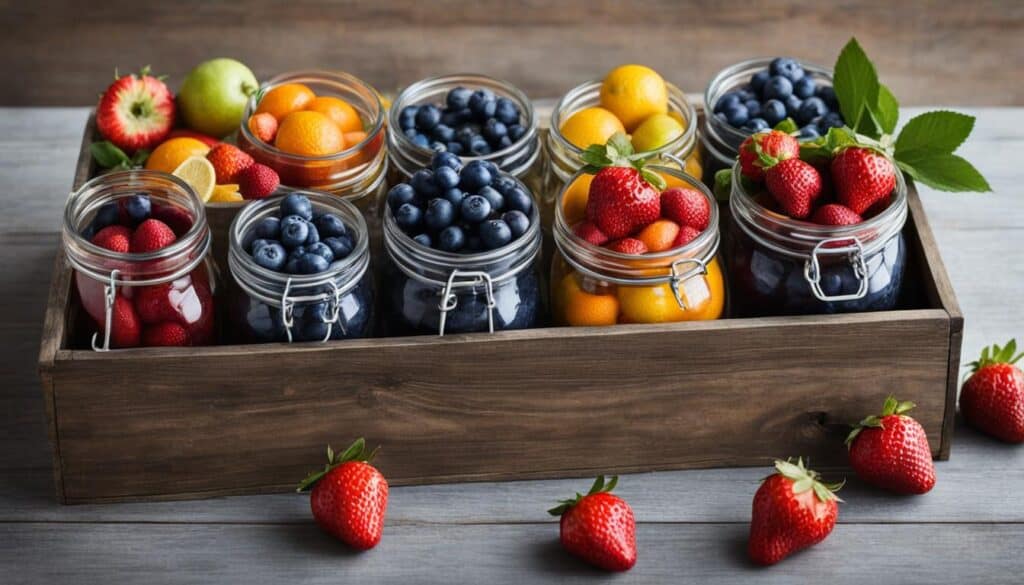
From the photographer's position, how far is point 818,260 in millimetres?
1488

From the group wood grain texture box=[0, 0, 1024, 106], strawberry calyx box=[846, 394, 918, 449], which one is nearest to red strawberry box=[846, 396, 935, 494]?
strawberry calyx box=[846, 394, 918, 449]

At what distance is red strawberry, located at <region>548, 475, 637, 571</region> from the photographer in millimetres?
1408

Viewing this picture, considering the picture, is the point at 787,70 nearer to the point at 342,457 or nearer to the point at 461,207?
the point at 461,207

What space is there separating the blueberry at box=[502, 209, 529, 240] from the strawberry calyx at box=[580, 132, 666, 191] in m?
0.12

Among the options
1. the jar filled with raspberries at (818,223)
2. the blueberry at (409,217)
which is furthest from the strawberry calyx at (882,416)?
the blueberry at (409,217)

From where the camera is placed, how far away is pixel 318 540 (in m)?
1.47

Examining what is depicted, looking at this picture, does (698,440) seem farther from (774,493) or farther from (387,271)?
(387,271)

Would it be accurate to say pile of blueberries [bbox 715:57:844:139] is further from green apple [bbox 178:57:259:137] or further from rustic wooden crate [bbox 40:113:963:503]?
green apple [bbox 178:57:259:137]

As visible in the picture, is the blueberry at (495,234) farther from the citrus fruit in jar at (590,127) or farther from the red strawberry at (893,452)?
the red strawberry at (893,452)

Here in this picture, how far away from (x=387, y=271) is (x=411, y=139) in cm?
20

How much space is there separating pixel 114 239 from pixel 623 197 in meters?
0.54

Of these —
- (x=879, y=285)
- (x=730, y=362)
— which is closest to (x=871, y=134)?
(x=879, y=285)

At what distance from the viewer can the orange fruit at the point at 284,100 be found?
5.65 ft

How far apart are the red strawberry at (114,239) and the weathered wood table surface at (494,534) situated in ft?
0.70
